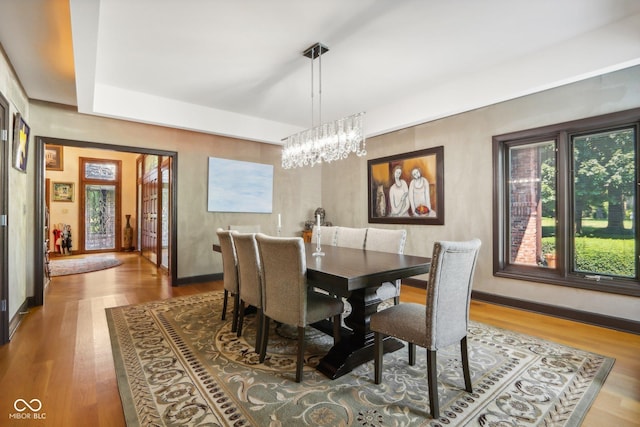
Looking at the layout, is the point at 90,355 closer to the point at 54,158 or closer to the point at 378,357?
the point at 378,357

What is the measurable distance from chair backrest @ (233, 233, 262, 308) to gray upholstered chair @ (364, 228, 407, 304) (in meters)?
1.13

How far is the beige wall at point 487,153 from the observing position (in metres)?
2.99

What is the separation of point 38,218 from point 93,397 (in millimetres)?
3000

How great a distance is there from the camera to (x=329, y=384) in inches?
80.0

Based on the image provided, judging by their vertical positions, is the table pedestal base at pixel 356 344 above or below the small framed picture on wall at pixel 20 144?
below

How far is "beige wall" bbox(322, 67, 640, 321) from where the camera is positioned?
2.99m

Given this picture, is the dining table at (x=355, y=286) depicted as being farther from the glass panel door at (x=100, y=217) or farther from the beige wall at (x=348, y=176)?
the glass panel door at (x=100, y=217)

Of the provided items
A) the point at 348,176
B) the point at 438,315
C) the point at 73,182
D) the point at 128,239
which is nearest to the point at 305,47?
the point at 438,315

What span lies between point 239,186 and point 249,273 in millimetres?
3009

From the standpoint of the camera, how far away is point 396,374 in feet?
7.11

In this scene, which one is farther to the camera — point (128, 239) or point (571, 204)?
point (128, 239)

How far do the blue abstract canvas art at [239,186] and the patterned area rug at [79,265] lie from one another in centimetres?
305

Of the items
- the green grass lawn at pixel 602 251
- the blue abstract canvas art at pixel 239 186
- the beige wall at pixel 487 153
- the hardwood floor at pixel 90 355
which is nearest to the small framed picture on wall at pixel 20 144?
the hardwood floor at pixel 90 355

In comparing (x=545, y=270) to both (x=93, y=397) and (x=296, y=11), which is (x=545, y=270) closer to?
(x=296, y=11)
